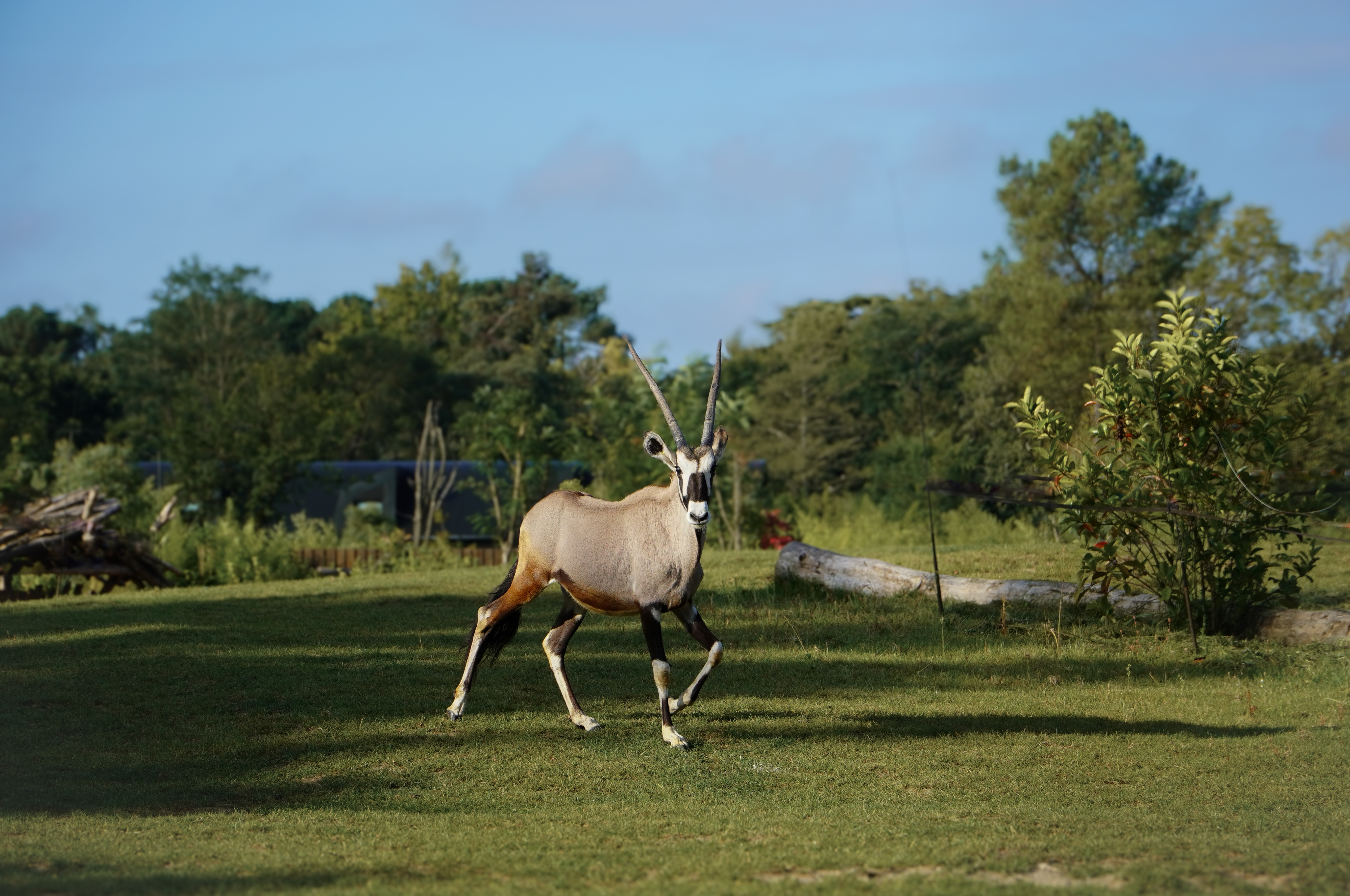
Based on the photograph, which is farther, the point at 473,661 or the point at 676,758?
the point at 473,661

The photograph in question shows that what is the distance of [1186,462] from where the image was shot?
12250mm

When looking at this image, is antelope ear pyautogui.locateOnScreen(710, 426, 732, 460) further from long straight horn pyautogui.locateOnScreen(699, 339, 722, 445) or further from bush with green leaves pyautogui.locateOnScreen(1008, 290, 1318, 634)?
bush with green leaves pyautogui.locateOnScreen(1008, 290, 1318, 634)

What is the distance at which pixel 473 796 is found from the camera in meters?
7.62

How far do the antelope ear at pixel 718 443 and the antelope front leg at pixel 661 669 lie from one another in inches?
46.8

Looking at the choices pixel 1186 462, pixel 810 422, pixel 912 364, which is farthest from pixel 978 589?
pixel 912 364

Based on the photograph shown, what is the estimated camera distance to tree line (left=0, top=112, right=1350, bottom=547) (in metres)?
25.8

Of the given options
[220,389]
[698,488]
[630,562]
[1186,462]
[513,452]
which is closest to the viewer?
[698,488]

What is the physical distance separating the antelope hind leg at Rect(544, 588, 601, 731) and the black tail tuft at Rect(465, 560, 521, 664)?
0.29 m

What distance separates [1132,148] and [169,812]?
42.6 metres

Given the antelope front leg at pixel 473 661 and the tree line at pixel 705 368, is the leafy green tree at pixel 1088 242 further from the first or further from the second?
the antelope front leg at pixel 473 661

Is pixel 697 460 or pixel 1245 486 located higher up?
pixel 697 460

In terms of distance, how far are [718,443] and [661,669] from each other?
5.26ft

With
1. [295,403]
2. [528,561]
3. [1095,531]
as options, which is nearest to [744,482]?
[295,403]

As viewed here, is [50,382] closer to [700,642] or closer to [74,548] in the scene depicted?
[74,548]
